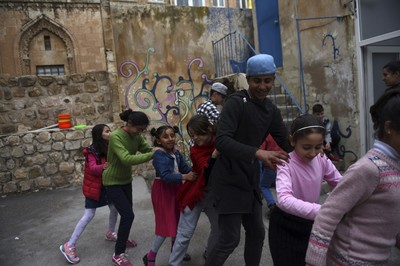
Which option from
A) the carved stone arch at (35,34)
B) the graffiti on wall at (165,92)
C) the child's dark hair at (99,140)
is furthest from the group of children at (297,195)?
the carved stone arch at (35,34)

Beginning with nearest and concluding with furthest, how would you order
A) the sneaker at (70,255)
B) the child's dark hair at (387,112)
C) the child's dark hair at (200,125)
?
the child's dark hair at (387,112), the child's dark hair at (200,125), the sneaker at (70,255)

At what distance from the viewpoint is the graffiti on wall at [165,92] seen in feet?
24.0

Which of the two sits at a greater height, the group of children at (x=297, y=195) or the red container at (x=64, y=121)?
the red container at (x=64, y=121)

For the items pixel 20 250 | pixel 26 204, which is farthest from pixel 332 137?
pixel 26 204

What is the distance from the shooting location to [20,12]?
9.25 meters

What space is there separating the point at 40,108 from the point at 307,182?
6.00m

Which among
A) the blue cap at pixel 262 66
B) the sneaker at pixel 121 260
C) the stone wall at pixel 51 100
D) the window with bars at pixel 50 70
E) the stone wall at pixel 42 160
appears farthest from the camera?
the window with bars at pixel 50 70

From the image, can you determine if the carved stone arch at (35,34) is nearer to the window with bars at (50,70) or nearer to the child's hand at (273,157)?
the window with bars at (50,70)

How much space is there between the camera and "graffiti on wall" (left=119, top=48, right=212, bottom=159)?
24.0 feet

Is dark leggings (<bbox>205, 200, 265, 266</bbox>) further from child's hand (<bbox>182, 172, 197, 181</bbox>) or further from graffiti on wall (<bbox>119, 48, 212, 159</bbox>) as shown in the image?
graffiti on wall (<bbox>119, 48, 212, 159</bbox>)

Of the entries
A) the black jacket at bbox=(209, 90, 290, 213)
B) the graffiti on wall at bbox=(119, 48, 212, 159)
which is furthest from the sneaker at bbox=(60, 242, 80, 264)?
the graffiti on wall at bbox=(119, 48, 212, 159)

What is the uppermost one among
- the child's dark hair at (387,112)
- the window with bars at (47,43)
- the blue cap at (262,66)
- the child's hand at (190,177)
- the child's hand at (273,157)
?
the window with bars at (47,43)

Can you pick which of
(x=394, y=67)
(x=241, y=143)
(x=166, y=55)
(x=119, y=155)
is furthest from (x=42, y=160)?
(x=394, y=67)

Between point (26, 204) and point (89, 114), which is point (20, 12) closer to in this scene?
point (89, 114)
